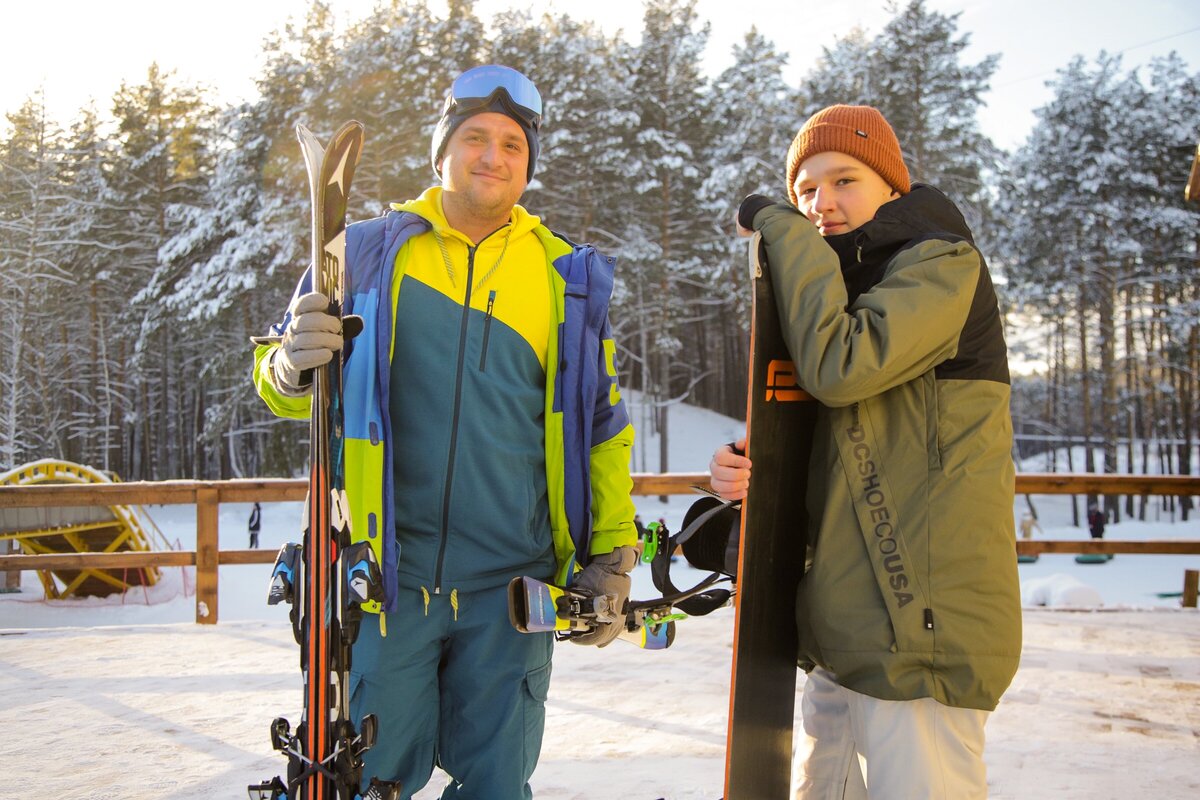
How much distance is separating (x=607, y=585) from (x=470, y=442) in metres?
0.47

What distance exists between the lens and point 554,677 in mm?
4180

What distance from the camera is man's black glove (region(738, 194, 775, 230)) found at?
164 cm

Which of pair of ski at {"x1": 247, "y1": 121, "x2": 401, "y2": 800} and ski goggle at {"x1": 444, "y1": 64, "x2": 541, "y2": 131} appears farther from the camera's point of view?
ski goggle at {"x1": 444, "y1": 64, "x2": 541, "y2": 131}

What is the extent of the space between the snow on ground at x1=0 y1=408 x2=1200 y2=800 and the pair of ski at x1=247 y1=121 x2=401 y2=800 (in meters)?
1.25

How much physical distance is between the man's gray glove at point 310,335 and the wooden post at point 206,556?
4.26 m

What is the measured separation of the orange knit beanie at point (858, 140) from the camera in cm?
170

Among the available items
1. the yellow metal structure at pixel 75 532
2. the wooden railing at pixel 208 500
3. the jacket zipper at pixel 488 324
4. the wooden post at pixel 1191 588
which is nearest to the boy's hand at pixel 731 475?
the jacket zipper at pixel 488 324

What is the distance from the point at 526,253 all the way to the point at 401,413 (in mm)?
484

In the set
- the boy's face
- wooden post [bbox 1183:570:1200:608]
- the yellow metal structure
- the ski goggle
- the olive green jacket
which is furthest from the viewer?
the yellow metal structure

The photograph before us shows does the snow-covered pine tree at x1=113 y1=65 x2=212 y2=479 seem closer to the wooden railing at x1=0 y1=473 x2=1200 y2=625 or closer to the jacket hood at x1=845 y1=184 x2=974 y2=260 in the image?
the wooden railing at x1=0 y1=473 x2=1200 y2=625

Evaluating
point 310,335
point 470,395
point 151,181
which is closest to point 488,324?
point 470,395

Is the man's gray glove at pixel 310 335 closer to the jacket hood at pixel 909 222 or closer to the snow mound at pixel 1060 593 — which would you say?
the jacket hood at pixel 909 222

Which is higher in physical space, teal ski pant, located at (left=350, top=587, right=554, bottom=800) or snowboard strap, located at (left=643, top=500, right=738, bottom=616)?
snowboard strap, located at (left=643, top=500, right=738, bottom=616)

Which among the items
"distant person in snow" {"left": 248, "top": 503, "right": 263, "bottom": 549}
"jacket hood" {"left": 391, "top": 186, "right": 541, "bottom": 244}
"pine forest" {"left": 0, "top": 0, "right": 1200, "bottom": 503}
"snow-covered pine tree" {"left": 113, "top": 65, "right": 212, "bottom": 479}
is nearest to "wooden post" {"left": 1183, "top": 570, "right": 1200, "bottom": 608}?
"jacket hood" {"left": 391, "top": 186, "right": 541, "bottom": 244}
